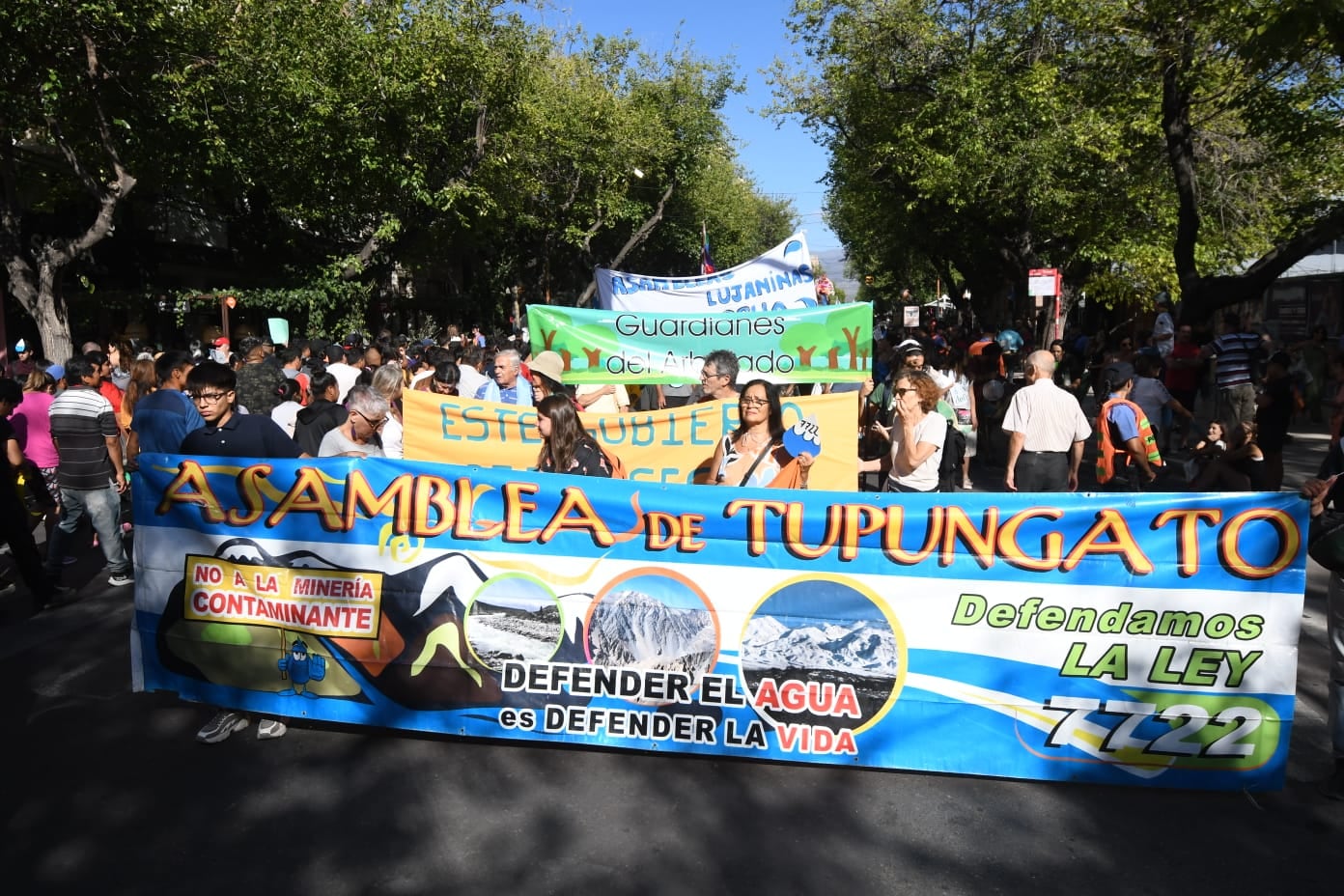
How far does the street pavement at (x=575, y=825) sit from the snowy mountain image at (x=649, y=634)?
1.56ft

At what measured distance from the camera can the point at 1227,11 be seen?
443 inches

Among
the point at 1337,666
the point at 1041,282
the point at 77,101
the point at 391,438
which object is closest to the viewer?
the point at 1337,666

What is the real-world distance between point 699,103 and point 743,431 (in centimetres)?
3807

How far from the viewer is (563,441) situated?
5.27 metres

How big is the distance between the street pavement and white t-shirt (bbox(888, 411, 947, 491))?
2.30 metres

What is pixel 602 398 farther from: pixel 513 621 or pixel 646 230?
pixel 646 230

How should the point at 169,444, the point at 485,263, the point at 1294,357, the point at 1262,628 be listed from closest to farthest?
the point at 1262,628
the point at 169,444
the point at 1294,357
the point at 485,263

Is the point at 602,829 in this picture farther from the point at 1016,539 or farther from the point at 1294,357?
Answer: the point at 1294,357

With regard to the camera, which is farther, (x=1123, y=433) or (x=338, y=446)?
(x=1123, y=433)

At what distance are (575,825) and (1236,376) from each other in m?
9.99

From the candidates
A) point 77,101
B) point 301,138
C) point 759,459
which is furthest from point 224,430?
point 301,138

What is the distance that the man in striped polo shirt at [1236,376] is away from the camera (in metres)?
11.0

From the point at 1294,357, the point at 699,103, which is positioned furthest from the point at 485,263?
the point at 1294,357

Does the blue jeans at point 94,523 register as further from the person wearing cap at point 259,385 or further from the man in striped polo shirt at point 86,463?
the person wearing cap at point 259,385
